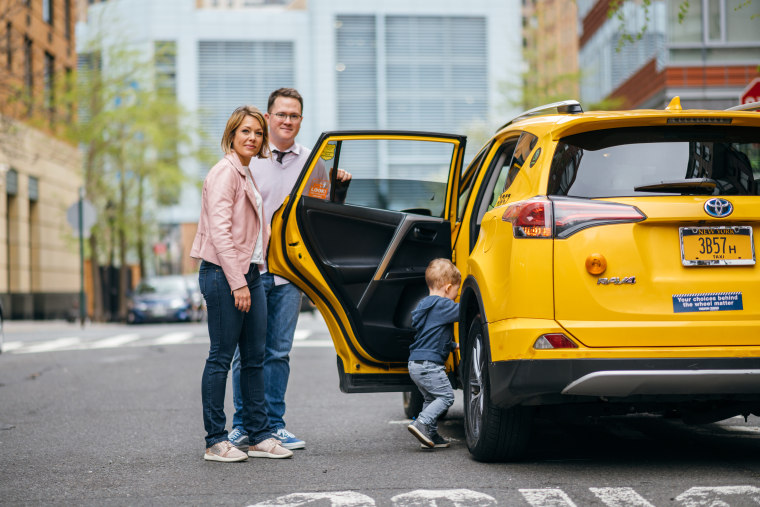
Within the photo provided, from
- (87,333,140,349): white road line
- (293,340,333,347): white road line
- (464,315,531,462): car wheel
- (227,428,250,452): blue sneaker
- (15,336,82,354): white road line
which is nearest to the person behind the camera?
(464,315,531,462): car wheel

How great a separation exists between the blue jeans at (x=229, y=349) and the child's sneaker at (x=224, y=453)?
0.05 metres

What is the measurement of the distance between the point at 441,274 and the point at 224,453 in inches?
63.6

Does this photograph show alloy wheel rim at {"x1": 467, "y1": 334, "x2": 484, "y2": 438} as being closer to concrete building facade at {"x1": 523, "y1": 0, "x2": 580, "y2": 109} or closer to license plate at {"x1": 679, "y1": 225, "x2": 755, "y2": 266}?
license plate at {"x1": 679, "y1": 225, "x2": 755, "y2": 266}

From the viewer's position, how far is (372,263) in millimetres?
6973

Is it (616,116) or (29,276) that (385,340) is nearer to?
(616,116)

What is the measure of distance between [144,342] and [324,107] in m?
52.7

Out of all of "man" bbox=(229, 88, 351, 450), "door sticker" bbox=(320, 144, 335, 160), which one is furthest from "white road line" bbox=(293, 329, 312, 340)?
"door sticker" bbox=(320, 144, 335, 160)

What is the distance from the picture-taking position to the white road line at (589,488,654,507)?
482cm

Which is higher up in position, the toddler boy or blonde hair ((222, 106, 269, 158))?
blonde hair ((222, 106, 269, 158))

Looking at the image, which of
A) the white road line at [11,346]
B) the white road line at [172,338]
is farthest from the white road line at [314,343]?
the white road line at [11,346]

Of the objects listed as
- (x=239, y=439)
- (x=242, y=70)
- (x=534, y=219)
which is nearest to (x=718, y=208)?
(x=534, y=219)

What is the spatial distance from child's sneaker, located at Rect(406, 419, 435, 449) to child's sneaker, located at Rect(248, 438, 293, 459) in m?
0.72

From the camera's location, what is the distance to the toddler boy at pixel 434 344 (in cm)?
656

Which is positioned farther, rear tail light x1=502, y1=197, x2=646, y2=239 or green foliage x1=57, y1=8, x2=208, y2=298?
green foliage x1=57, y1=8, x2=208, y2=298
